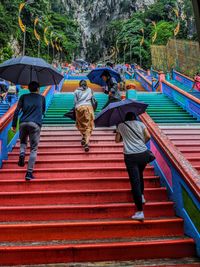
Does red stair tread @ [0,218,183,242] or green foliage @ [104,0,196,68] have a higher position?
green foliage @ [104,0,196,68]

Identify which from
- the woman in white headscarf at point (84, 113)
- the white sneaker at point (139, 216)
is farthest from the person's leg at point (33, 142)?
the white sneaker at point (139, 216)

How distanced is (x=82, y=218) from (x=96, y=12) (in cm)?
7513

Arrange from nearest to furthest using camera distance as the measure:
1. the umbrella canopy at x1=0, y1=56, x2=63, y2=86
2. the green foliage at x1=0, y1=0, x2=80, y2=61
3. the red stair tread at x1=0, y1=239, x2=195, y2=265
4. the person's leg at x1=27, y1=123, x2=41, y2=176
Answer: the red stair tread at x1=0, y1=239, x2=195, y2=265, the person's leg at x1=27, y1=123, x2=41, y2=176, the umbrella canopy at x1=0, y1=56, x2=63, y2=86, the green foliage at x1=0, y1=0, x2=80, y2=61

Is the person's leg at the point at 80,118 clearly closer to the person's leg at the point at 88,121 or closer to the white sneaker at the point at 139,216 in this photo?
the person's leg at the point at 88,121

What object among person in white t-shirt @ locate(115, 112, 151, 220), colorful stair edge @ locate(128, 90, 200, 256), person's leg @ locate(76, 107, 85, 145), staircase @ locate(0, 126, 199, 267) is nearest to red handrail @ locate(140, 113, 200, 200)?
colorful stair edge @ locate(128, 90, 200, 256)

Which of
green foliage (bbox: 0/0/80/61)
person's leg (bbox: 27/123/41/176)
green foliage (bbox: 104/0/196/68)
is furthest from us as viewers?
green foliage (bbox: 104/0/196/68)

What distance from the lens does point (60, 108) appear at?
10.5 m

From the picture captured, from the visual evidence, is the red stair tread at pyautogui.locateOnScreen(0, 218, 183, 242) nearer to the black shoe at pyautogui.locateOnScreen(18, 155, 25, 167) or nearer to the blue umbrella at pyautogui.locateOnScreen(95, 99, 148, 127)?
the blue umbrella at pyautogui.locateOnScreen(95, 99, 148, 127)

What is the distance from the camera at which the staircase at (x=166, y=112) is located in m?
8.94

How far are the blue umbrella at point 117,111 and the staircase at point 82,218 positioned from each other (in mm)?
1081

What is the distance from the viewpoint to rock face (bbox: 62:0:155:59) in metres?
69.2

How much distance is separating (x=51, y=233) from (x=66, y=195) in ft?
2.85

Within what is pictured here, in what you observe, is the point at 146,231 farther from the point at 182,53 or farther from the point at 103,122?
the point at 182,53

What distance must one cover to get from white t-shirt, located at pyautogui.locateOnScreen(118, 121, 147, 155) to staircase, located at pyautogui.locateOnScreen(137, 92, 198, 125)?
15.9ft
